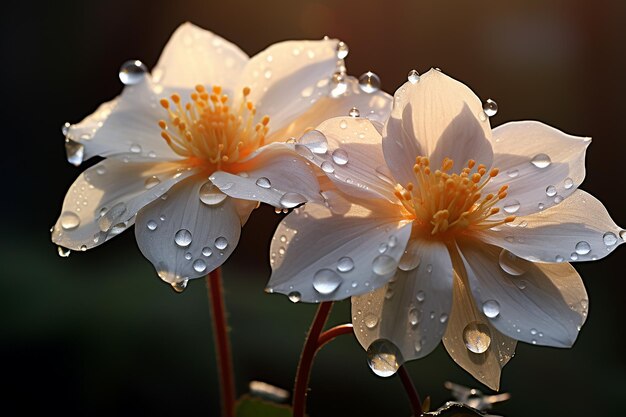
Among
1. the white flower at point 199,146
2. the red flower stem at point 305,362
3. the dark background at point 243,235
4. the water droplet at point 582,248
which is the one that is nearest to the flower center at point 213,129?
the white flower at point 199,146

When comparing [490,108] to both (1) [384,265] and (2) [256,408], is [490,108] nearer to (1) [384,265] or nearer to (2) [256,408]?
(1) [384,265]

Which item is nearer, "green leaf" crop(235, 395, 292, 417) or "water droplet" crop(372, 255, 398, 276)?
"water droplet" crop(372, 255, 398, 276)

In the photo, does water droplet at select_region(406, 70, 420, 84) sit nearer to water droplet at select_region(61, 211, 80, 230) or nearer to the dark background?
water droplet at select_region(61, 211, 80, 230)

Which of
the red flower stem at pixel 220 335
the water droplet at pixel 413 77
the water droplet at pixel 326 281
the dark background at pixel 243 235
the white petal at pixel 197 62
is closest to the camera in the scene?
the water droplet at pixel 326 281

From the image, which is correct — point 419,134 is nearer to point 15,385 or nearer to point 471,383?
point 471,383

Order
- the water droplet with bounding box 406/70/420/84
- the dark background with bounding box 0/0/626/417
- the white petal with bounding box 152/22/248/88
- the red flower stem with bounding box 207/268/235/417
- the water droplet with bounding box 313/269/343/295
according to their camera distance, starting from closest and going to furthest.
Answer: the water droplet with bounding box 313/269/343/295 → the water droplet with bounding box 406/70/420/84 → the red flower stem with bounding box 207/268/235/417 → the white petal with bounding box 152/22/248/88 → the dark background with bounding box 0/0/626/417

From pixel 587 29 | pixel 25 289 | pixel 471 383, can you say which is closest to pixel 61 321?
pixel 25 289

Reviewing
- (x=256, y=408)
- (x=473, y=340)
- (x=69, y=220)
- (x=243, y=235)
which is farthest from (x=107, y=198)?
(x=243, y=235)

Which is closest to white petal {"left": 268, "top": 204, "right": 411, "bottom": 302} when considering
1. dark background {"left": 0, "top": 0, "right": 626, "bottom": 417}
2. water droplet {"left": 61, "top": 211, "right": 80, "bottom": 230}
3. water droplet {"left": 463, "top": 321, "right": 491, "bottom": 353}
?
water droplet {"left": 463, "top": 321, "right": 491, "bottom": 353}

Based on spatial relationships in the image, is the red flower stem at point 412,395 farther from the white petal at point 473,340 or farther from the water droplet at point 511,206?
the water droplet at point 511,206

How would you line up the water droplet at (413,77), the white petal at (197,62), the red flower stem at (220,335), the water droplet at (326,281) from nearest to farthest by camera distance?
the water droplet at (326,281) < the water droplet at (413,77) < the red flower stem at (220,335) < the white petal at (197,62)
